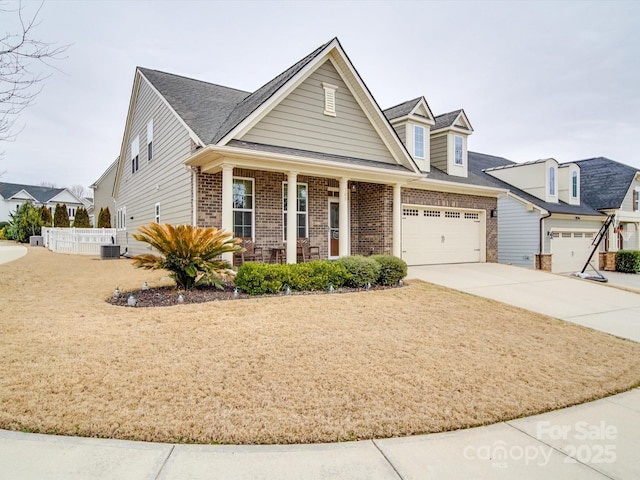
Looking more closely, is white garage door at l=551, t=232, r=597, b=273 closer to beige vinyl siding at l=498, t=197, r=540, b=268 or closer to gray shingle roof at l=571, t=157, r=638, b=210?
beige vinyl siding at l=498, t=197, r=540, b=268

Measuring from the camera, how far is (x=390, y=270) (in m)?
9.62

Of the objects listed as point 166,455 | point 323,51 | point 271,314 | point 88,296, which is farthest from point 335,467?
point 323,51

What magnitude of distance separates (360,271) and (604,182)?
78.0 feet

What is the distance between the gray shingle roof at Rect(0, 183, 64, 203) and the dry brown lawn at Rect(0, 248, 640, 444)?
1945 inches

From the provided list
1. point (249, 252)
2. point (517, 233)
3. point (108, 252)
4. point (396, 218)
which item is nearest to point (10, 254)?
point (108, 252)

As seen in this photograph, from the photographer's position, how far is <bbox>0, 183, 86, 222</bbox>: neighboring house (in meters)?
45.2

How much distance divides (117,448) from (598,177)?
30.7 meters

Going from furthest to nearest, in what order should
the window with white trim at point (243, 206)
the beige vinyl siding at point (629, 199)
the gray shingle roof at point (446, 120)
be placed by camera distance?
the beige vinyl siding at point (629, 199)
the gray shingle roof at point (446, 120)
the window with white trim at point (243, 206)

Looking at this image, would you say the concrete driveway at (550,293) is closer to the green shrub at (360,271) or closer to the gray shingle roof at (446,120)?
the green shrub at (360,271)

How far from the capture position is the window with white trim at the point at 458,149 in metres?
16.1

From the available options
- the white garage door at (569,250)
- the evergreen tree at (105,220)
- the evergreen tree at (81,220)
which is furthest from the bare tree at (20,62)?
the evergreen tree at (81,220)

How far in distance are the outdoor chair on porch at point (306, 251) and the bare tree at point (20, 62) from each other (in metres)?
7.05

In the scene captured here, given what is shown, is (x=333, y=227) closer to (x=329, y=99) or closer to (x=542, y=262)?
(x=329, y=99)

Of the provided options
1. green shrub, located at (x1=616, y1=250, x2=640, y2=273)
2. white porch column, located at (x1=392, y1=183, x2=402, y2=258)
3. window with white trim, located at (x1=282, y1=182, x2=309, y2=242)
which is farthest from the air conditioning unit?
green shrub, located at (x1=616, y1=250, x2=640, y2=273)
